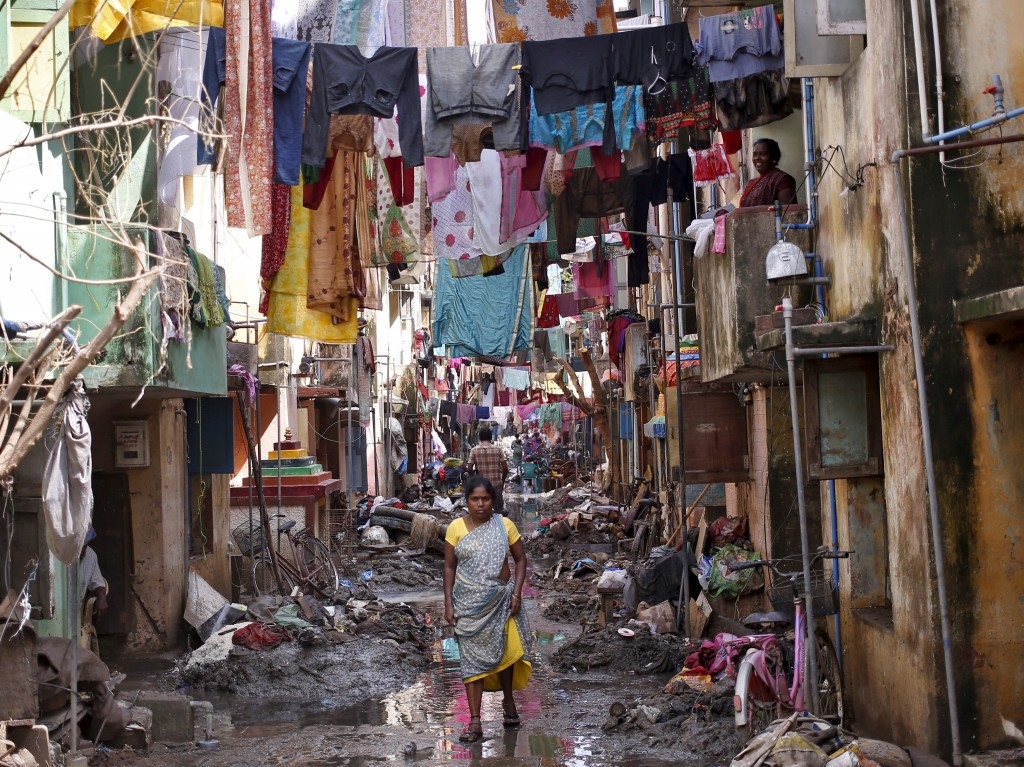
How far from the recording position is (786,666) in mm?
8492

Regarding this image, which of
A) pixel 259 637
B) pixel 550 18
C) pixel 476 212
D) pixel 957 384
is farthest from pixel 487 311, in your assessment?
pixel 957 384

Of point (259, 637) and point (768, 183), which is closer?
point (768, 183)

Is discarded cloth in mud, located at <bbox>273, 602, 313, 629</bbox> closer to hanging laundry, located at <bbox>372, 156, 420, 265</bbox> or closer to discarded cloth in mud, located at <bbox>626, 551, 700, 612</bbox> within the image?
discarded cloth in mud, located at <bbox>626, 551, 700, 612</bbox>

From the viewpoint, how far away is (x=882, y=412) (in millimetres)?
8141

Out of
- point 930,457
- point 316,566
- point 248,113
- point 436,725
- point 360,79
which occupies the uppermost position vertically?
point 360,79

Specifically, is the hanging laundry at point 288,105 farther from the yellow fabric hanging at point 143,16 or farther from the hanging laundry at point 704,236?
the hanging laundry at point 704,236

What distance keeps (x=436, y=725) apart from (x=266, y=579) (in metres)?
7.63

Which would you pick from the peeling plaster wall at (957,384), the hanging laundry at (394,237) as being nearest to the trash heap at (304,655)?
the hanging laundry at (394,237)

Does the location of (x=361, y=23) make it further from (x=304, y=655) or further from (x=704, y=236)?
(x=304, y=655)

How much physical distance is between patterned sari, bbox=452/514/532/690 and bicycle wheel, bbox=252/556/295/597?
6.99 m

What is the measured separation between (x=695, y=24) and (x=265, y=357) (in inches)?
422

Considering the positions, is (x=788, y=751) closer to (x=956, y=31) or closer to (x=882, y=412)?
A: (x=882, y=412)

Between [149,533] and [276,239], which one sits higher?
[276,239]

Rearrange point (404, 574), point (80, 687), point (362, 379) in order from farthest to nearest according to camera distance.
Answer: point (362, 379)
point (404, 574)
point (80, 687)
